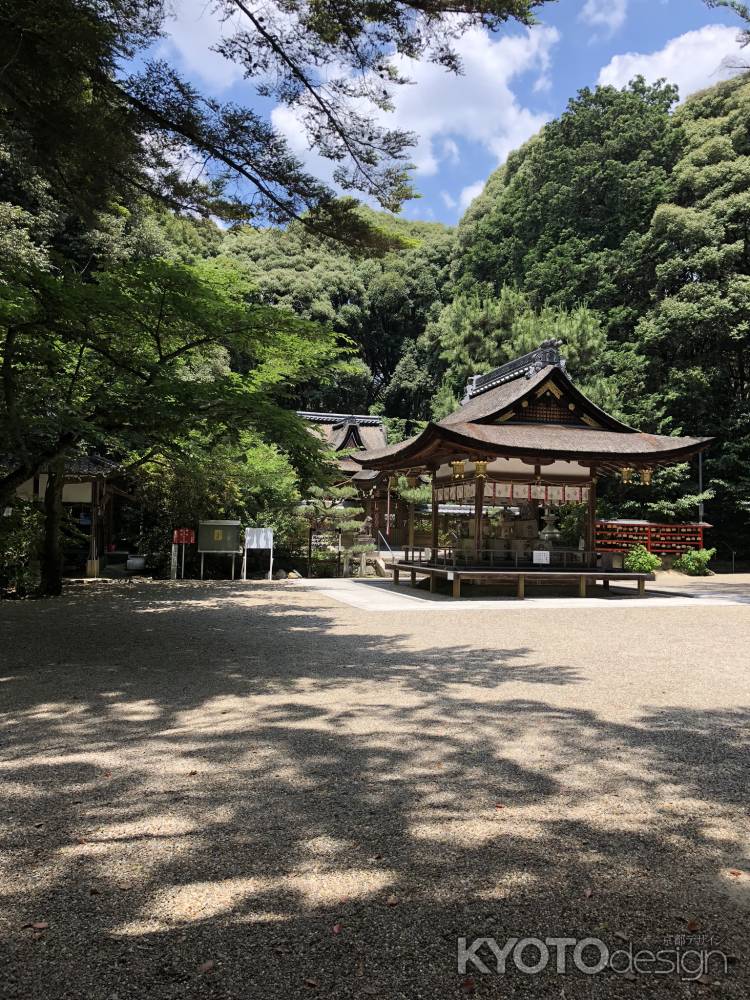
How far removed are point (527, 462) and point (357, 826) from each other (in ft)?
38.2

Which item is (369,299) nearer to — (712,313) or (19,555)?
(712,313)

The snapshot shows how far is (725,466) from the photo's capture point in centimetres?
2275

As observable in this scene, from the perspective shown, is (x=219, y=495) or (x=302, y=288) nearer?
(x=219, y=495)

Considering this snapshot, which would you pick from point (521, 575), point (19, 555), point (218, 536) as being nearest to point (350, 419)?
point (218, 536)

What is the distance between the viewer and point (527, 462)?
1366cm

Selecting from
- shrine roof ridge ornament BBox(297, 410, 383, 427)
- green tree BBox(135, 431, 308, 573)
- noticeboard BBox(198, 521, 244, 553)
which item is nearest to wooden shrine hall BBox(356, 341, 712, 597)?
green tree BBox(135, 431, 308, 573)

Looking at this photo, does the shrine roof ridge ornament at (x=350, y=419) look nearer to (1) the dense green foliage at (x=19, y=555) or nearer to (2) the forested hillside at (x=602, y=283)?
(2) the forested hillside at (x=602, y=283)

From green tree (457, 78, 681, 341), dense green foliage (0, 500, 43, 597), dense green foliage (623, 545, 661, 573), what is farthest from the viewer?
green tree (457, 78, 681, 341)

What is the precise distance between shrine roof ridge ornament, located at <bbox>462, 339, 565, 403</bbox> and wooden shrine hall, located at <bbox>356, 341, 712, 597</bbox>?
0.04 m

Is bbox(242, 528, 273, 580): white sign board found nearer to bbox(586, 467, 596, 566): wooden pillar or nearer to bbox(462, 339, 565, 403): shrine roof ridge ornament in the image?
bbox(586, 467, 596, 566): wooden pillar

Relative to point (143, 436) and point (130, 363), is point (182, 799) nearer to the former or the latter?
point (130, 363)

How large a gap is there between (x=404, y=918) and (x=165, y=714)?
112 inches

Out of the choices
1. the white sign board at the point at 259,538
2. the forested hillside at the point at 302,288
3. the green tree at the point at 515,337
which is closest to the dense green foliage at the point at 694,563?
the forested hillside at the point at 302,288

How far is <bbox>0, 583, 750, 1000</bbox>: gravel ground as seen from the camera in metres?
1.87
